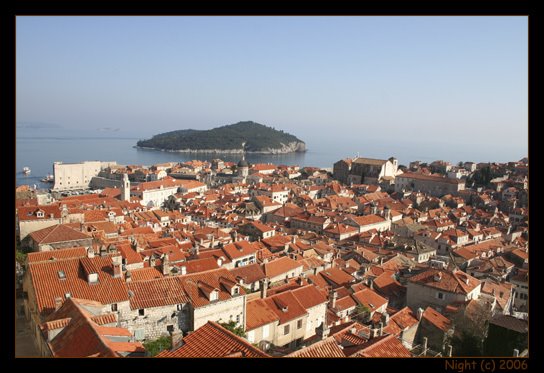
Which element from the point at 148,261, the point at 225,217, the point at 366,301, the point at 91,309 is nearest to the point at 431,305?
the point at 366,301

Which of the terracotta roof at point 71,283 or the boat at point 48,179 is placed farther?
the boat at point 48,179

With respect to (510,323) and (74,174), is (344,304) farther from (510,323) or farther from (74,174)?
(74,174)

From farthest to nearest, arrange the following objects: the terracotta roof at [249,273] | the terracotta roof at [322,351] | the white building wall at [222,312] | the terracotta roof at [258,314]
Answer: the terracotta roof at [249,273]
the terracotta roof at [258,314]
the white building wall at [222,312]
the terracotta roof at [322,351]

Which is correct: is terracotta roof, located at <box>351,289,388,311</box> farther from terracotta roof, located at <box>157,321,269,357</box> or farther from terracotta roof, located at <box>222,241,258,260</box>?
terracotta roof, located at <box>157,321,269,357</box>

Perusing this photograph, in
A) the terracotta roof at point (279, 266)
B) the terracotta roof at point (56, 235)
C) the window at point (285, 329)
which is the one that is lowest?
the window at point (285, 329)

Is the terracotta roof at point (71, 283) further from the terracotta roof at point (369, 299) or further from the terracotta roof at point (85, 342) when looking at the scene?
the terracotta roof at point (369, 299)

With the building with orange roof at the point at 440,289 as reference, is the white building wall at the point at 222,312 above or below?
above

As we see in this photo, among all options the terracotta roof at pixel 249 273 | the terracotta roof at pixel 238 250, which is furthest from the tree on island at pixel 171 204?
the terracotta roof at pixel 249 273

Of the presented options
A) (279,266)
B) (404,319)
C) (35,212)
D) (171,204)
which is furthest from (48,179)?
(404,319)
